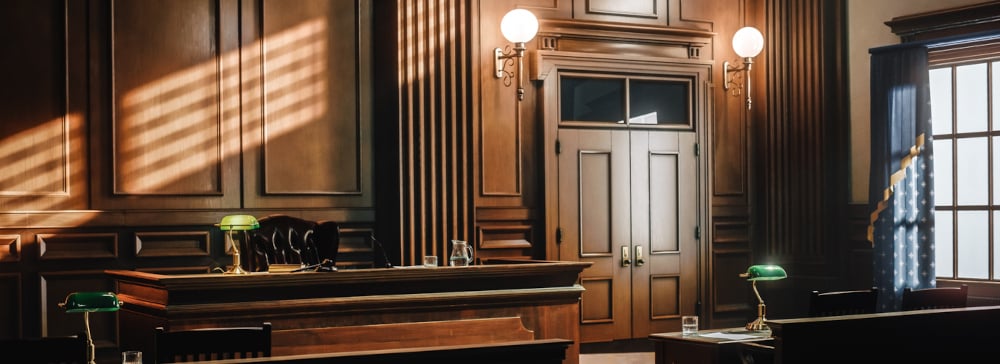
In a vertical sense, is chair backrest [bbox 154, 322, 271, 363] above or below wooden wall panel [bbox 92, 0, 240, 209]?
below

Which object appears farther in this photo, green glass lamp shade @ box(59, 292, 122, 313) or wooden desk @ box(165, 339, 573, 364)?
green glass lamp shade @ box(59, 292, 122, 313)

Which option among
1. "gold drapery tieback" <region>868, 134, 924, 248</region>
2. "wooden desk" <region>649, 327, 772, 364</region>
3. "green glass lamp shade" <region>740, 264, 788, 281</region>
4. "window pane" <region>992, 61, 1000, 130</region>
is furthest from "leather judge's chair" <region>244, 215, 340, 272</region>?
"window pane" <region>992, 61, 1000, 130</region>

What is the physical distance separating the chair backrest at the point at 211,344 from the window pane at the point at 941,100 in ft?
18.3

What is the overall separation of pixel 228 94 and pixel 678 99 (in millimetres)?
3449

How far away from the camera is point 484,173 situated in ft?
25.1

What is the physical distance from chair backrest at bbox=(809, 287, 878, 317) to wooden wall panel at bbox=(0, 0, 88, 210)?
4.26m

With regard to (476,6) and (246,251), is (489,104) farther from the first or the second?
(246,251)

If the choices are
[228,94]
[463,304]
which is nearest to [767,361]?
[463,304]

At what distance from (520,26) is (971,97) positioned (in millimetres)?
3108

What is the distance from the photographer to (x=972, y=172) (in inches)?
288

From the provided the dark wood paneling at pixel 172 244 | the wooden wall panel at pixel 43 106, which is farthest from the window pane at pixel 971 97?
the wooden wall panel at pixel 43 106

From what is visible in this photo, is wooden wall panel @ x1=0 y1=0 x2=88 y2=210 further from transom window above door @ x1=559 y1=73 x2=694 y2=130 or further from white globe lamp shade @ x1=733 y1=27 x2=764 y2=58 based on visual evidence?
white globe lamp shade @ x1=733 y1=27 x2=764 y2=58

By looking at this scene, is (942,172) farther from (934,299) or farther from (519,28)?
(519,28)

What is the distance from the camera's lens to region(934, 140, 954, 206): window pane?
24.5ft
